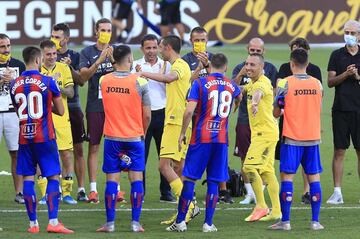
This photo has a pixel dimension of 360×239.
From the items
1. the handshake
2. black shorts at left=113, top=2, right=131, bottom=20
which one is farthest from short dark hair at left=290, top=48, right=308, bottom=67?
black shorts at left=113, top=2, right=131, bottom=20

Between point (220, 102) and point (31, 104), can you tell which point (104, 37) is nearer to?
point (31, 104)

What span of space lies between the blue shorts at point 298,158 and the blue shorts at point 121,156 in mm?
1810

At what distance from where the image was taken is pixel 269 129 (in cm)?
1552

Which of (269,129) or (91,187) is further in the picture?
(91,187)

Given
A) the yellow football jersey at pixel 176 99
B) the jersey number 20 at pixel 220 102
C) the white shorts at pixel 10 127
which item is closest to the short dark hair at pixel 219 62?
the jersey number 20 at pixel 220 102

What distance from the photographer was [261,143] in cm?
1548

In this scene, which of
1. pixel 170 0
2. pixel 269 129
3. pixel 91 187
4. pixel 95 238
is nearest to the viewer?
pixel 95 238

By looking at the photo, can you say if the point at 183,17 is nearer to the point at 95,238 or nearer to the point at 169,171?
the point at 169,171

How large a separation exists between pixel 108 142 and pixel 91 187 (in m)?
2.67

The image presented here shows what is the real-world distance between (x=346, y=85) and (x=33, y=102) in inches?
204

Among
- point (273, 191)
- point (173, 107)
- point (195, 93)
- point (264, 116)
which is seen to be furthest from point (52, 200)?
point (264, 116)

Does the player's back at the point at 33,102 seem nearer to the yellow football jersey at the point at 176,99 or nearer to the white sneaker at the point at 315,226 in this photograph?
the yellow football jersey at the point at 176,99

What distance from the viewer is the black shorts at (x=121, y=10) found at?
28469 millimetres

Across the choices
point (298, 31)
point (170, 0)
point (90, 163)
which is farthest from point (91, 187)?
point (298, 31)
